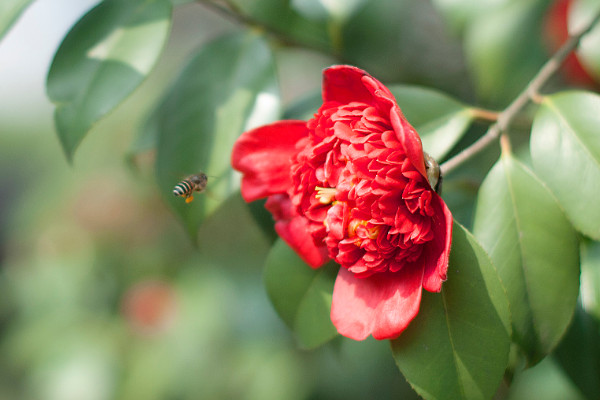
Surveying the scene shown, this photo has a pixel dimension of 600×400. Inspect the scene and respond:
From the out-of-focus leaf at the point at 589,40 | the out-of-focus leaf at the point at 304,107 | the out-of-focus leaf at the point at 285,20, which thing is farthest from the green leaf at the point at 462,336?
the out-of-focus leaf at the point at 285,20

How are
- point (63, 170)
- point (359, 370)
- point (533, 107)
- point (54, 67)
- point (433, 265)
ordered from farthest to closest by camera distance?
1. point (63, 170)
2. point (359, 370)
3. point (533, 107)
4. point (54, 67)
5. point (433, 265)

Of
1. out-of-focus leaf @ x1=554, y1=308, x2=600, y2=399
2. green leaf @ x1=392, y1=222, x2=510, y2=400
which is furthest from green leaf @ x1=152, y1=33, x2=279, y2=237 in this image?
out-of-focus leaf @ x1=554, y1=308, x2=600, y2=399

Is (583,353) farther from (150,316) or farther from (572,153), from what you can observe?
(150,316)

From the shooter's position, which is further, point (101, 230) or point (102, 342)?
point (101, 230)

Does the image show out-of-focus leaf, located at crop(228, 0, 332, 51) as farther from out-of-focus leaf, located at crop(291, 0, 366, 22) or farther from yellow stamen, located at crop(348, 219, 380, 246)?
yellow stamen, located at crop(348, 219, 380, 246)

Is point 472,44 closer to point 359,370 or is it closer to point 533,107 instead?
point 533,107

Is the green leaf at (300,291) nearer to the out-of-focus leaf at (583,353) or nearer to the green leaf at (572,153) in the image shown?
the green leaf at (572,153)

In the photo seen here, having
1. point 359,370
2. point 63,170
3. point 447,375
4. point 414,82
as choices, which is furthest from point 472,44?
point 63,170
